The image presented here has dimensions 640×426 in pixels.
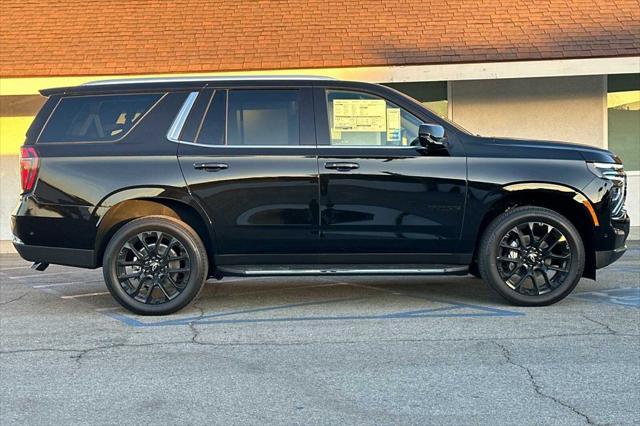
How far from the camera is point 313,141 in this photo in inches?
278

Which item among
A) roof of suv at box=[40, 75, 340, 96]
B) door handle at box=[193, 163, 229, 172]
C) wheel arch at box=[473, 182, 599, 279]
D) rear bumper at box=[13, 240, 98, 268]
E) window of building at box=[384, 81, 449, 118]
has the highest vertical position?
window of building at box=[384, 81, 449, 118]

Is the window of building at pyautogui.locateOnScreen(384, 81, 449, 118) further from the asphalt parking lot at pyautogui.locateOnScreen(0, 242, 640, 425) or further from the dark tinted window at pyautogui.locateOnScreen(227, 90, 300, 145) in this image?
the dark tinted window at pyautogui.locateOnScreen(227, 90, 300, 145)

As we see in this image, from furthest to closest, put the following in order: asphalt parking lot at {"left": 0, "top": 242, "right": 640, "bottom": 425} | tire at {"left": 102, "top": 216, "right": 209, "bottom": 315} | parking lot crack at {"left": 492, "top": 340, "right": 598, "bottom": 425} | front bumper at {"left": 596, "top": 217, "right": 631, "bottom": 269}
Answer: front bumper at {"left": 596, "top": 217, "right": 631, "bottom": 269}
tire at {"left": 102, "top": 216, "right": 209, "bottom": 315}
asphalt parking lot at {"left": 0, "top": 242, "right": 640, "bottom": 425}
parking lot crack at {"left": 492, "top": 340, "right": 598, "bottom": 425}

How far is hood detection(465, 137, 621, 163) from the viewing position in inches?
277

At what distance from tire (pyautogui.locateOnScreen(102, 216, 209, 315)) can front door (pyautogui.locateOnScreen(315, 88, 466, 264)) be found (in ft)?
3.61

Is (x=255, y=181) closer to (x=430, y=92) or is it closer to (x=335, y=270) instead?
(x=335, y=270)

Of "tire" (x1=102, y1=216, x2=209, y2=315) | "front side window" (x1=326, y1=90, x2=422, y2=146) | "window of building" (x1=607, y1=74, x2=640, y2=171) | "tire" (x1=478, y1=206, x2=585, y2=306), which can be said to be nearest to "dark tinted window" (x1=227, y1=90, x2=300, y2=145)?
"front side window" (x1=326, y1=90, x2=422, y2=146)

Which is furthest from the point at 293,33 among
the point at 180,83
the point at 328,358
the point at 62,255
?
the point at 328,358

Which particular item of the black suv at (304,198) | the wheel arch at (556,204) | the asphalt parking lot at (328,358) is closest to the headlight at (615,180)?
the black suv at (304,198)

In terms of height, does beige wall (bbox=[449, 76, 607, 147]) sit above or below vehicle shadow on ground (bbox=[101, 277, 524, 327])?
above

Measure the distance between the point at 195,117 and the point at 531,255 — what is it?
3.11 m

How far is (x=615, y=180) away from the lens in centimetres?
711

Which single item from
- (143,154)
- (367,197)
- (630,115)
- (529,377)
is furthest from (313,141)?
(630,115)

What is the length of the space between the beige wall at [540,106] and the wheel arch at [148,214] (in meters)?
7.77
